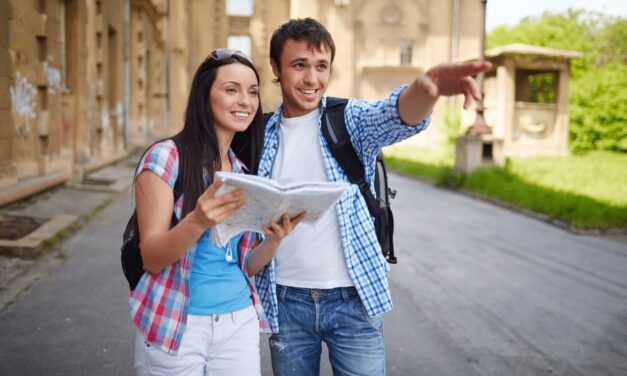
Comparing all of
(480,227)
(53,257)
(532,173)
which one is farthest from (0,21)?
(532,173)

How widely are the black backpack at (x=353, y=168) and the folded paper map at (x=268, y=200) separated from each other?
451 millimetres

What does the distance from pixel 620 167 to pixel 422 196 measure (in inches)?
292

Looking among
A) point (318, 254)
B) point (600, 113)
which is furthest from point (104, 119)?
point (600, 113)

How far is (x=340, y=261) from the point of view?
2.60m

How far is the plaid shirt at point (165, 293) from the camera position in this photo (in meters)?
2.20

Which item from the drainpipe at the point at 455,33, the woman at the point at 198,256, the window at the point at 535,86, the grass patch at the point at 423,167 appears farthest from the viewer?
the drainpipe at the point at 455,33

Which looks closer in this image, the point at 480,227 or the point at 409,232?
the point at 409,232

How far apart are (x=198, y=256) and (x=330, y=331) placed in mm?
693

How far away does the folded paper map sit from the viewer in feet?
6.16

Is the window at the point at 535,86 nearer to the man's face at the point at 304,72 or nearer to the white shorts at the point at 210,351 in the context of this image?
the man's face at the point at 304,72

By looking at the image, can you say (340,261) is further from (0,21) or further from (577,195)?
(577,195)

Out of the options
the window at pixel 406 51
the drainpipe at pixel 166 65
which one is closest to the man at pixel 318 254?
the drainpipe at pixel 166 65

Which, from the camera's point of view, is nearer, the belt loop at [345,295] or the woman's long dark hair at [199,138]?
the woman's long dark hair at [199,138]

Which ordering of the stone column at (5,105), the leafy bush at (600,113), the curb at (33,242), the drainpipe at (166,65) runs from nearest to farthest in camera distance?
the curb at (33,242) → the stone column at (5,105) → the leafy bush at (600,113) → the drainpipe at (166,65)
